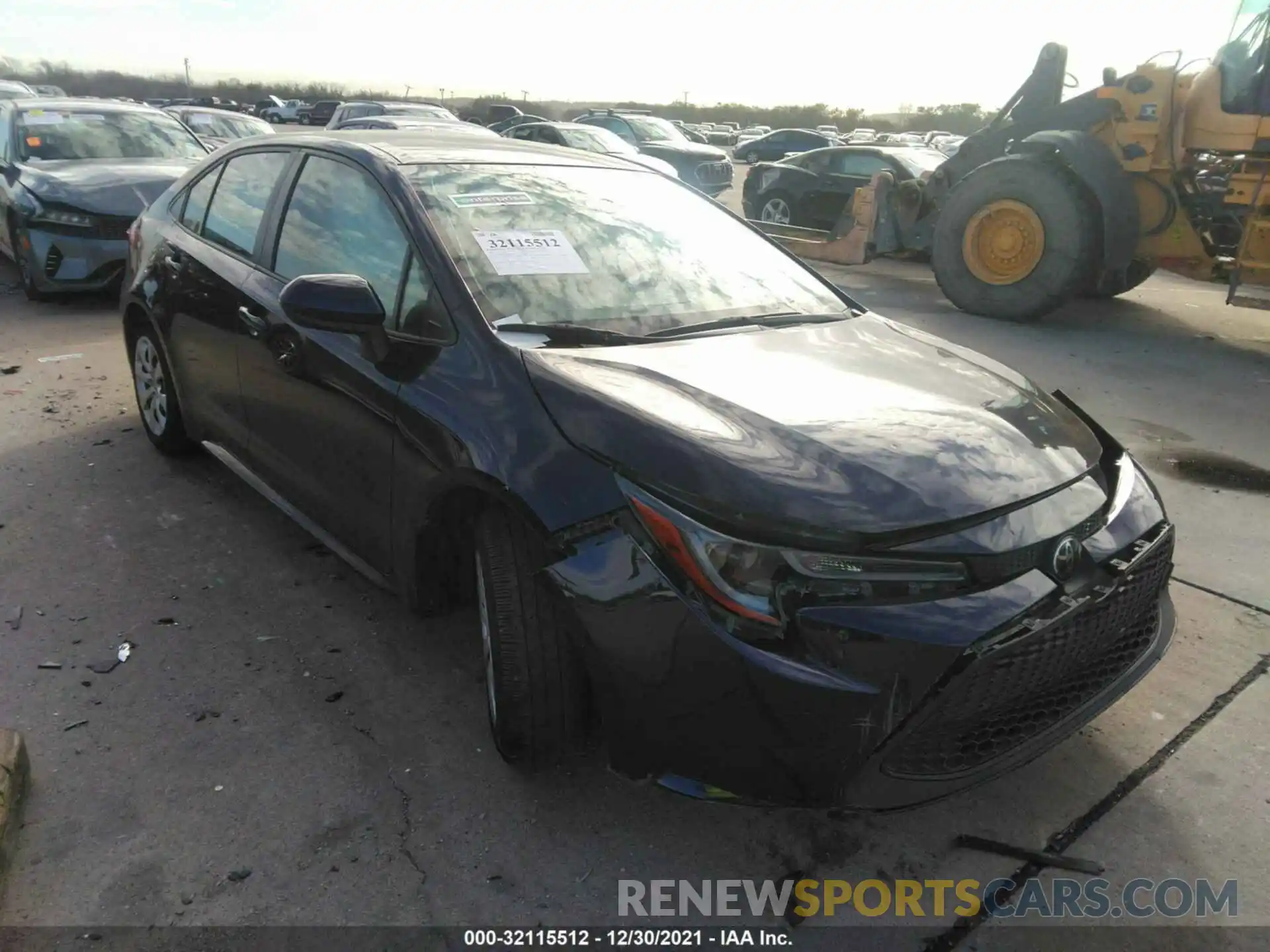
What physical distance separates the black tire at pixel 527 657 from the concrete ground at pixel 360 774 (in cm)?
25

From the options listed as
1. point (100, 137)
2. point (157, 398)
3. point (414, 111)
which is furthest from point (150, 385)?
point (414, 111)

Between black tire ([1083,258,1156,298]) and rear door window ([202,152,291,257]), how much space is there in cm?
797

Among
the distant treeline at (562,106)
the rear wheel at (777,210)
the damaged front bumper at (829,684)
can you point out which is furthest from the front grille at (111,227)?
the distant treeline at (562,106)

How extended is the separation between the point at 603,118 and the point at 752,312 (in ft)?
61.8

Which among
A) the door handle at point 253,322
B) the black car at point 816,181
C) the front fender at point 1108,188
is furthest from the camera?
the black car at point 816,181

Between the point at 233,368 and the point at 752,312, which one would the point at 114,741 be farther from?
the point at 752,312

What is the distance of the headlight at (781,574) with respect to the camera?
1.94m

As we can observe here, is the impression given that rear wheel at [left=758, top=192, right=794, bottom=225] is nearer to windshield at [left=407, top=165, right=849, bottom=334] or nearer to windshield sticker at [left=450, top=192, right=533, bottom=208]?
windshield at [left=407, top=165, right=849, bottom=334]

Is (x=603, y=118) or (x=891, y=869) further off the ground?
(x=603, y=118)

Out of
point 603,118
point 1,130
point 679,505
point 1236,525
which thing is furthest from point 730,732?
point 603,118

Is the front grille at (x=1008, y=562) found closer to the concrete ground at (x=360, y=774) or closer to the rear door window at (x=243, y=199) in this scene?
the concrete ground at (x=360, y=774)

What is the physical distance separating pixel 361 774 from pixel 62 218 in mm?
6832

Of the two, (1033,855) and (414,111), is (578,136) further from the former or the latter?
(1033,855)

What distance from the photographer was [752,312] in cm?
305
